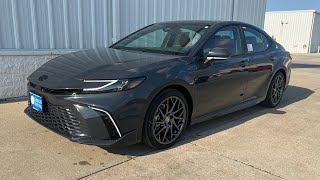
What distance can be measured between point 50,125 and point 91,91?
0.65 meters

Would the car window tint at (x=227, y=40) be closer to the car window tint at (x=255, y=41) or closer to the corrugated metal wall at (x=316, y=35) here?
the car window tint at (x=255, y=41)

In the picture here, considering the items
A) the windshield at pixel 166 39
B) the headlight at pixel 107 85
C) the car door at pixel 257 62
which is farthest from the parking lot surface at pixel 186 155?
the windshield at pixel 166 39

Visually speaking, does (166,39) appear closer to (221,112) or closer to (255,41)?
(221,112)

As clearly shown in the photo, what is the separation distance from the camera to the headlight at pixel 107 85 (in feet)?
10.1

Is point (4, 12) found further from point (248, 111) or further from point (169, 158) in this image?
point (248, 111)

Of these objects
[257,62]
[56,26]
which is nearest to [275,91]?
[257,62]

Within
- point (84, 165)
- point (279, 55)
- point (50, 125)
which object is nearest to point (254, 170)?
point (84, 165)

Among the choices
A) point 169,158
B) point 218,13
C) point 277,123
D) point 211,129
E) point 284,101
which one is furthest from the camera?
point 218,13

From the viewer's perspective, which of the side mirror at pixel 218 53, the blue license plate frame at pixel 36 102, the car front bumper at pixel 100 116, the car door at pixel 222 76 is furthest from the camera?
the car door at pixel 222 76

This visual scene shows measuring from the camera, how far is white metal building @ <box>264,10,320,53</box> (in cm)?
3075

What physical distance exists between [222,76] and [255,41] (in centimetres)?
131

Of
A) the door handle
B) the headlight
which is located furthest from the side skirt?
the headlight

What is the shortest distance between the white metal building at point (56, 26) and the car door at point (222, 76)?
3.13 metres

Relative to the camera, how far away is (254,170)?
10.7 ft
